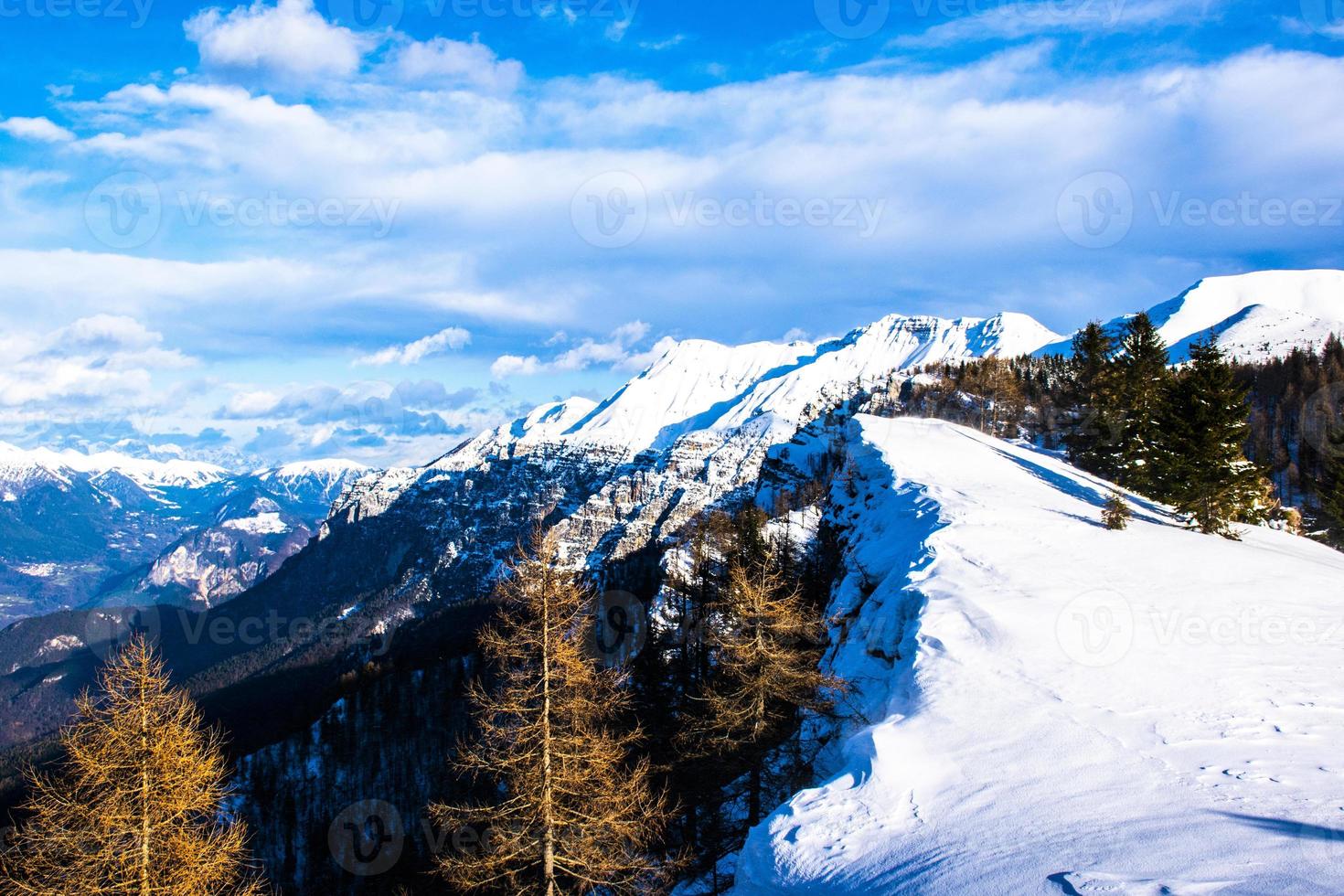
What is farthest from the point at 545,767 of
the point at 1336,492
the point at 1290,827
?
the point at 1336,492

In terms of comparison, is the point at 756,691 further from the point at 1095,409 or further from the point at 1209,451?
the point at 1095,409

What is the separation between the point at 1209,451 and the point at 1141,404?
14.4 m

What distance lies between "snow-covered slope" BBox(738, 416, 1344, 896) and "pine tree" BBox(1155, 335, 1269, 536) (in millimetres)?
7113

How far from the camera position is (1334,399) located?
334 feet

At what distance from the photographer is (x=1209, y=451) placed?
43656 millimetres

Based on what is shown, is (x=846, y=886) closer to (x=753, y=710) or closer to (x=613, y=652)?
(x=753, y=710)

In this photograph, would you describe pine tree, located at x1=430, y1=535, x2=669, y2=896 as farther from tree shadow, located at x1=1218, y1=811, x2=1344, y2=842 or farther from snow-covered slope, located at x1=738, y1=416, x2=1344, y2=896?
tree shadow, located at x1=1218, y1=811, x2=1344, y2=842

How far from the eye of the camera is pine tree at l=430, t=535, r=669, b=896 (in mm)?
17969

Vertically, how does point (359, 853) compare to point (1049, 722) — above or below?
below

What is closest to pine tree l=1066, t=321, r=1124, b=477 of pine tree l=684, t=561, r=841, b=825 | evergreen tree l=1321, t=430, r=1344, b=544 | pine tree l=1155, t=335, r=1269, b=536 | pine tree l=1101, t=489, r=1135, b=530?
pine tree l=1155, t=335, r=1269, b=536

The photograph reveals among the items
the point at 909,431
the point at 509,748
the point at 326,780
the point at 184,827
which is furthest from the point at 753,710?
the point at 326,780

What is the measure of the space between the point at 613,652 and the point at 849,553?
204 ft

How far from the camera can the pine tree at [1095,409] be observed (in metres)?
60.6

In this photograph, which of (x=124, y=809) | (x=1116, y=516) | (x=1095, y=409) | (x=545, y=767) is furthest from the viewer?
(x=1095, y=409)
